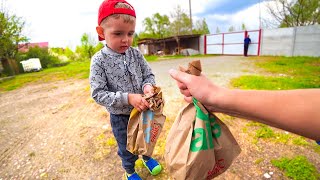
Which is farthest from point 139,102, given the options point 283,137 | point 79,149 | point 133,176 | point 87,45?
point 87,45

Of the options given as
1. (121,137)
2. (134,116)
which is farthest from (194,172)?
(121,137)

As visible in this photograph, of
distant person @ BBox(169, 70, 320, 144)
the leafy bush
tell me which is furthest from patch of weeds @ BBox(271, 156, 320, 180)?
the leafy bush

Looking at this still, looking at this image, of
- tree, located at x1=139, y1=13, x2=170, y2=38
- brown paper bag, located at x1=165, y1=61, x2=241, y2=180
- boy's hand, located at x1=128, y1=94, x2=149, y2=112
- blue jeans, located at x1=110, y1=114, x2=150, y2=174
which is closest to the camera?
brown paper bag, located at x1=165, y1=61, x2=241, y2=180

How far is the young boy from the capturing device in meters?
1.72

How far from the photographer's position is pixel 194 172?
113cm

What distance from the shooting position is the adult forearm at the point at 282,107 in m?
0.74

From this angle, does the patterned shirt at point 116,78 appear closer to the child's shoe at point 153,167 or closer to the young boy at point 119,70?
the young boy at point 119,70

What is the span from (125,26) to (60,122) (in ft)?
11.2

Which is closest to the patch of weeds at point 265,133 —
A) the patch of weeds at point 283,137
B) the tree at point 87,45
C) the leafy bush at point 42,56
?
the patch of weeds at point 283,137

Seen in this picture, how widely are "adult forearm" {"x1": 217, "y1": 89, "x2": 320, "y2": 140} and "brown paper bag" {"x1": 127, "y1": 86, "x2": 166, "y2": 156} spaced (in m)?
0.83

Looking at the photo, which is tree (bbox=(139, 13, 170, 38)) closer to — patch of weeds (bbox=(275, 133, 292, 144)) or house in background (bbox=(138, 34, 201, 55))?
house in background (bbox=(138, 34, 201, 55))

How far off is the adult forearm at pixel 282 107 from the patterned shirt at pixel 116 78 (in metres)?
1.11

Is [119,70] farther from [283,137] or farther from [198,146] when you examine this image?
[283,137]

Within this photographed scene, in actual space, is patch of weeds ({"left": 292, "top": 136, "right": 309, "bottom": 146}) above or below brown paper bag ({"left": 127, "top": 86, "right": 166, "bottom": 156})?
below
